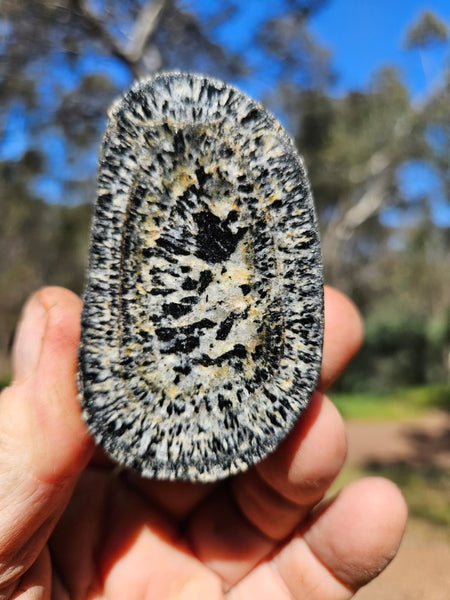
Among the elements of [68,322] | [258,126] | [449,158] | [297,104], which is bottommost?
[68,322]

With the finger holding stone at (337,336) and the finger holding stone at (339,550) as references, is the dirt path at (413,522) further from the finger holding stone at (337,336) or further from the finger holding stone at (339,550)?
the finger holding stone at (337,336)

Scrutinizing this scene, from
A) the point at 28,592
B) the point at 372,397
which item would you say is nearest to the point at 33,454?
the point at 28,592

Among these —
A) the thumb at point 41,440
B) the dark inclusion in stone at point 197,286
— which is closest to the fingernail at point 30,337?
the thumb at point 41,440

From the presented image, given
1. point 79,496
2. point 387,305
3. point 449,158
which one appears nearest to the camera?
point 79,496

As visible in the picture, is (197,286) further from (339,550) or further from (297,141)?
(297,141)

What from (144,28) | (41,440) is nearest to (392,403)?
(144,28)

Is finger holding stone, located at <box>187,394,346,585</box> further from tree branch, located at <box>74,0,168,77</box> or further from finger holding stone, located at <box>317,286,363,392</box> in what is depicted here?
tree branch, located at <box>74,0,168,77</box>

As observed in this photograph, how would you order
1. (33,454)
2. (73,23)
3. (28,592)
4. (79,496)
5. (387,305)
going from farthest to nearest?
1. (387,305)
2. (73,23)
3. (79,496)
4. (28,592)
5. (33,454)

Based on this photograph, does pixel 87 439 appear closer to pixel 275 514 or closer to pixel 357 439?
pixel 275 514

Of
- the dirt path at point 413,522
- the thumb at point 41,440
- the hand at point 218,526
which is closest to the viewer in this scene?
the thumb at point 41,440
